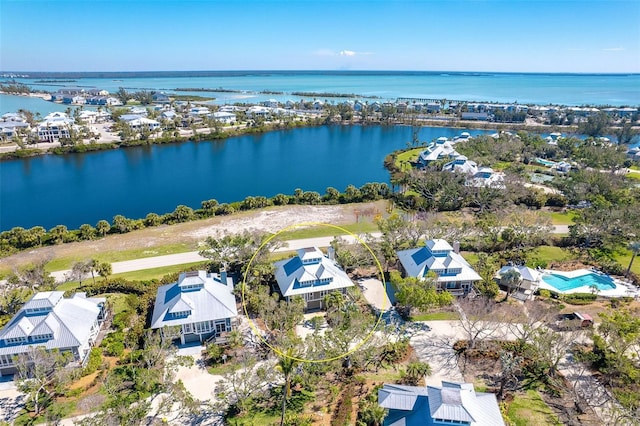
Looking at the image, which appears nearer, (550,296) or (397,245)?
(550,296)

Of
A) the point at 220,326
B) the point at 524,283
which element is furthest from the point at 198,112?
the point at 524,283

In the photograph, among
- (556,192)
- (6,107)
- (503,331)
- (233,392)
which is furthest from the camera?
(6,107)

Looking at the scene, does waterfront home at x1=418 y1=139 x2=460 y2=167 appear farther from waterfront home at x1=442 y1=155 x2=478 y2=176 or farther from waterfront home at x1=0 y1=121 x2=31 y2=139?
waterfront home at x1=0 y1=121 x2=31 y2=139

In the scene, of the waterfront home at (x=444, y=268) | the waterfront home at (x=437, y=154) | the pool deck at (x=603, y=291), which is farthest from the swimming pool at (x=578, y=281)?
the waterfront home at (x=437, y=154)

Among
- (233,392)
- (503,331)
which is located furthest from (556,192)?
(233,392)

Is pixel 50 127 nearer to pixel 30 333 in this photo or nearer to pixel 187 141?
pixel 187 141

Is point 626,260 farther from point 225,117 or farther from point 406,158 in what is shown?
point 225,117
